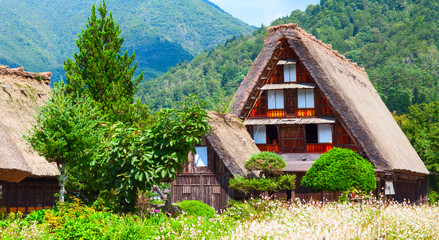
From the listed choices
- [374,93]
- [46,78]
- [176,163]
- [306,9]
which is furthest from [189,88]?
[176,163]

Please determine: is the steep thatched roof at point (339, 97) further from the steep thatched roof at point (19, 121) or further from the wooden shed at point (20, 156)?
the wooden shed at point (20, 156)

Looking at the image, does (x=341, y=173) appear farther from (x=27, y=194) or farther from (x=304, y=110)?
(x=27, y=194)

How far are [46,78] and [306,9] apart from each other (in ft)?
408

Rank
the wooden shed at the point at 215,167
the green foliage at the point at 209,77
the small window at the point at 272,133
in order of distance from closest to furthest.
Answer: the wooden shed at the point at 215,167 < the small window at the point at 272,133 < the green foliage at the point at 209,77

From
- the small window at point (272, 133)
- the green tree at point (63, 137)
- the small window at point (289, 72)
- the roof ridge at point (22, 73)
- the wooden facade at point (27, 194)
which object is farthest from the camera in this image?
the small window at point (272, 133)

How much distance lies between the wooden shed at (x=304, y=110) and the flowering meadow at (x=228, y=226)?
12.4 meters

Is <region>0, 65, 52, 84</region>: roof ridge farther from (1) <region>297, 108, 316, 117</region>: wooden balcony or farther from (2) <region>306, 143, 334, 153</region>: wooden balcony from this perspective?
(2) <region>306, 143, 334, 153</region>: wooden balcony

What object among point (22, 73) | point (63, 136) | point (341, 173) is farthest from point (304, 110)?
point (63, 136)

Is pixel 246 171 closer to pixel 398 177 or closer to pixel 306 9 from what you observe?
pixel 398 177

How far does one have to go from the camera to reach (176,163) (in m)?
18.3

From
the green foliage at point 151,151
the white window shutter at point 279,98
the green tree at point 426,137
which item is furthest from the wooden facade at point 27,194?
the green tree at point 426,137

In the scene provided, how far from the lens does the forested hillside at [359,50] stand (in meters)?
102

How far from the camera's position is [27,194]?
25.8m

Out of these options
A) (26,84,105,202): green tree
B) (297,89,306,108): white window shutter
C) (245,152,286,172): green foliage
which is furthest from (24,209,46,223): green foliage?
(297,89,306,108): white window shutter
